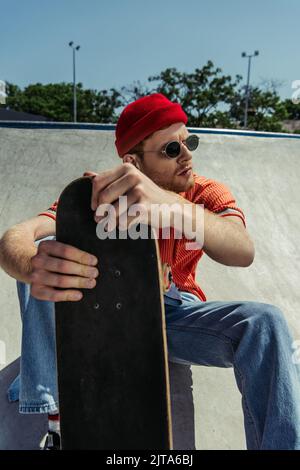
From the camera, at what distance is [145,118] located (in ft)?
7.06

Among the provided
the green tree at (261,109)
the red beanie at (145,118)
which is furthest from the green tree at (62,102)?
the red beanie at (145,118)

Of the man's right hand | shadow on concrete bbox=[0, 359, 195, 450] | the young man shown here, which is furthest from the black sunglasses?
shadow on concrete bbox=[0, 359, 195, 450]

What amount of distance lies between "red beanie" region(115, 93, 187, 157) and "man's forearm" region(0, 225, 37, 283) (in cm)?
72

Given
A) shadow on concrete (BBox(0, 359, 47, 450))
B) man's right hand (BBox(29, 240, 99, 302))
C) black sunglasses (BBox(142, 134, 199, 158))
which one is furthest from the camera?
shadow on concrete (BBox(0, 359, 47, 450))

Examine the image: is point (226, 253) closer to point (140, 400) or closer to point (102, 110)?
point (140, 400)

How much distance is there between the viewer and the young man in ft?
4.72

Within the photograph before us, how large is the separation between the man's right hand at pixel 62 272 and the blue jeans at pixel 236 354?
643 millimetres

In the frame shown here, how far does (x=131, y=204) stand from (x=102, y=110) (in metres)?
49.5

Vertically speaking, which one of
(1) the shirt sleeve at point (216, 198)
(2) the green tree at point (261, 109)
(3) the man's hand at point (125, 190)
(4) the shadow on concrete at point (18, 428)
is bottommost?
(4) the shadow on concrete at point (18, 428)

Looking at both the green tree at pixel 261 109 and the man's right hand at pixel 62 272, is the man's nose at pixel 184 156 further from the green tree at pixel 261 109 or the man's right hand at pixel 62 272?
the green tree at pixel 261 109

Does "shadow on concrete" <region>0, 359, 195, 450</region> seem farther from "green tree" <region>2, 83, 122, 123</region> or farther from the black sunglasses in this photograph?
"green tree" <region>2, 83, 122, 123</region>

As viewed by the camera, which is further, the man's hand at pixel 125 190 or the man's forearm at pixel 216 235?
the man's forearm at pixel 216 235

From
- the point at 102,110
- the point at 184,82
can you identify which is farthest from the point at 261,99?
the point at 102,110

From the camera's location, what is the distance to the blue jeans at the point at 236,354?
1548mm
